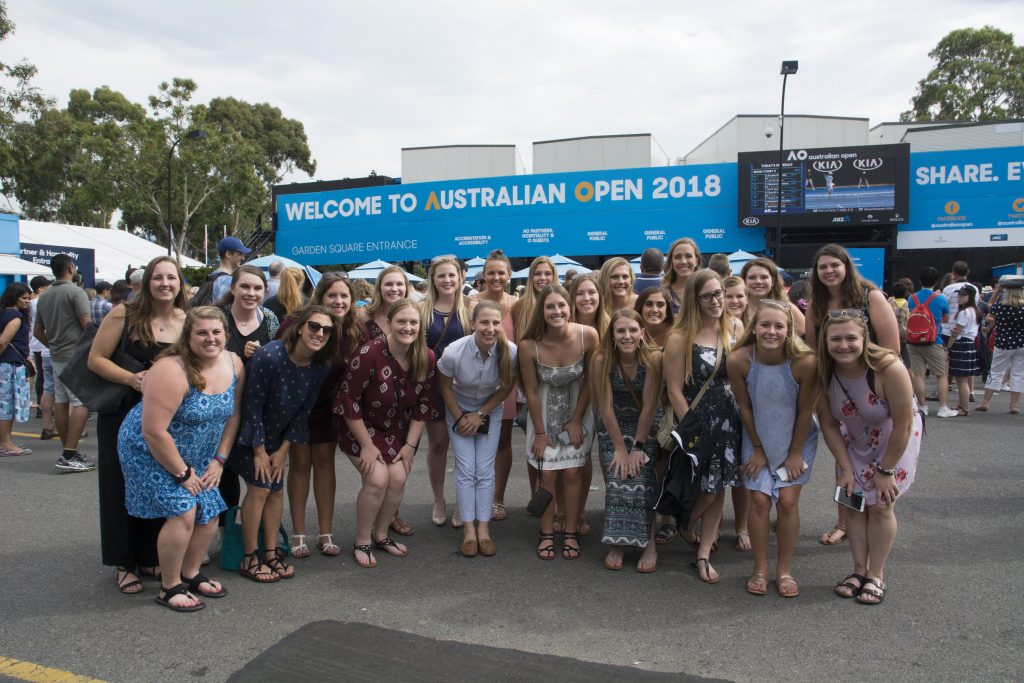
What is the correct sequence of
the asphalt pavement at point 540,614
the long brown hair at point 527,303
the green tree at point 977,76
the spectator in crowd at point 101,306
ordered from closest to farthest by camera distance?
1. the asphalt pavement at point 540,614
2. the long brown hair at point 527,303
3. the spectator in crowd at point 101,306
4. the green tree at point 977,76

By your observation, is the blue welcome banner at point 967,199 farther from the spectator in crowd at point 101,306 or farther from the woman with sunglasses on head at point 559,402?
the spectator in crowd at point 101,306

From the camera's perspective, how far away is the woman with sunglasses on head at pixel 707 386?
393 cm

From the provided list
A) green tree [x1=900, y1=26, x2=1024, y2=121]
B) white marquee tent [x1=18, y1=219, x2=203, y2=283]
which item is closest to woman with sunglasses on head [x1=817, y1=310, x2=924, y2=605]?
white marquee tent [x1=18, y1=219, x2=203, y2=283]

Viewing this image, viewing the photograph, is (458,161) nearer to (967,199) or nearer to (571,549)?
(967,199)

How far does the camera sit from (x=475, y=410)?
14.6 ft

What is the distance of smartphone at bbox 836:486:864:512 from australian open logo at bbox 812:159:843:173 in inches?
756

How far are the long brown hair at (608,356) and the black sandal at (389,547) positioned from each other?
1.52 m

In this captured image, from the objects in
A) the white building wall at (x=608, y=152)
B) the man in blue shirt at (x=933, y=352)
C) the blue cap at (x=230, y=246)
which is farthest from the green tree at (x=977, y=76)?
the blue cap at (x=230, y=246)

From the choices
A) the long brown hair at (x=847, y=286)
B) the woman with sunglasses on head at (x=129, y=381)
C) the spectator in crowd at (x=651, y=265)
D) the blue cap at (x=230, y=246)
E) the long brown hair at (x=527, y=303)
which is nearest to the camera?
the woman with sunglasses on head at (x=129, y=381)

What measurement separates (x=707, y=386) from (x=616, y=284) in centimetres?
136

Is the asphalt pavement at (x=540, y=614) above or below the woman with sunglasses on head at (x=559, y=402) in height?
below

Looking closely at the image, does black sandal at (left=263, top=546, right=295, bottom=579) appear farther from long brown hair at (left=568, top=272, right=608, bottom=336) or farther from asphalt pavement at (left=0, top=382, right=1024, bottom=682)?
long brown hair at (left=568, top=272, right=608, bottom=336)

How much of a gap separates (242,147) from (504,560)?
108 feet

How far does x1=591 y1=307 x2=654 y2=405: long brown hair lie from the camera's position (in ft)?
13.6
